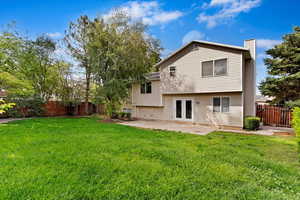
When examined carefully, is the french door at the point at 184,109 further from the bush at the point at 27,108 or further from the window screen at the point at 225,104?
the bush at the point at 27,108

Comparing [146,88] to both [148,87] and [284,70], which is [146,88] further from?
[284,70]

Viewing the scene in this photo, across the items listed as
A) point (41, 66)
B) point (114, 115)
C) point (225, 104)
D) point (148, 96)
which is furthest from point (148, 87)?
point (41, 66)

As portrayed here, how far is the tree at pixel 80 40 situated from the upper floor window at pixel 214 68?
9652 mm

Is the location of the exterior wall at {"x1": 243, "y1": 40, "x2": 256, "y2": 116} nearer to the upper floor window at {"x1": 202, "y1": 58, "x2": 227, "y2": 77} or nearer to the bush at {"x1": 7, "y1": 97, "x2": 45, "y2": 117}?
the upper floor window at {"x1": 202, "y1": 58, "x2": 227, "y2": 77}

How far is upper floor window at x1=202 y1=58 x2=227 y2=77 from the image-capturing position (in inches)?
385

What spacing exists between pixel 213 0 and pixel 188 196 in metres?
12.0

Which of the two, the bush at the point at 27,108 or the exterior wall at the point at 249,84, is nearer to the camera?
the exterior wall at the point at 249,84

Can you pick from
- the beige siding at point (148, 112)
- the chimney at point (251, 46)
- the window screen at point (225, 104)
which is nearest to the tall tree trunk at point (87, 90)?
the beige siding at point (148, 112)

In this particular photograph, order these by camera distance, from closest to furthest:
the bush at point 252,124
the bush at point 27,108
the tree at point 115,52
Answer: the bush at point 252,124 < the tree at point 115,52 < the bush at point 27,108

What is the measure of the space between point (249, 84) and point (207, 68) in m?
3.18

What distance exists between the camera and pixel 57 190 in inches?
103

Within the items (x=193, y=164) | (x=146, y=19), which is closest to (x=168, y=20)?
(x=146, y=19)

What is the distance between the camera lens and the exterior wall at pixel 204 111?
32.0 feet

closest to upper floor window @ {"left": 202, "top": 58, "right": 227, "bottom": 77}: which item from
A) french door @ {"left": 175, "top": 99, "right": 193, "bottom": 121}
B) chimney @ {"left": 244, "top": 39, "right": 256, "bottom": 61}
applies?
chimney @ {"left": 244, "top": 39, "right": 256, "bottom": 61}
